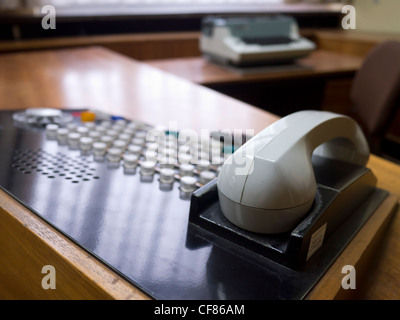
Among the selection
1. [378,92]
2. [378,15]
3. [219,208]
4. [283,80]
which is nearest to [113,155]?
[219,208]

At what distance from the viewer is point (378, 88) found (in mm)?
1689

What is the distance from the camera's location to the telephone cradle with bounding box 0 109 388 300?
47 cm

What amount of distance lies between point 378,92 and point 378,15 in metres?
2.10

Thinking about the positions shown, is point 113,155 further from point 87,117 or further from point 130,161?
point 87,117

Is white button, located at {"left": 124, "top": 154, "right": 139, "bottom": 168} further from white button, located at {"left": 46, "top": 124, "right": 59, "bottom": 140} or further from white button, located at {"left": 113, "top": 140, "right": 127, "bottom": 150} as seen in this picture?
white button, located at {"left": 46, "top": 124, "right": 59, "bottom": 140}

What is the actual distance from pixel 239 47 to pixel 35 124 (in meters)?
1.36

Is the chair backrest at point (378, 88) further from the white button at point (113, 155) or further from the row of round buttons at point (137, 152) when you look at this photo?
the white button at point (113, 155)

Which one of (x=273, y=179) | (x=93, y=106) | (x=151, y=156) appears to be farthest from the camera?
(x=93, y=106)

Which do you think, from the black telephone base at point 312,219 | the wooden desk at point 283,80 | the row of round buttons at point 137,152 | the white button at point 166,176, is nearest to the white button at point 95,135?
the row of round buttons at point 137,152

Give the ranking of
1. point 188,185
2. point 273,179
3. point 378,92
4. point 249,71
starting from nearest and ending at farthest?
point 273,179, point 188,185, point 378,92, point 249,71

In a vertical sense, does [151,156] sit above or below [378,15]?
below

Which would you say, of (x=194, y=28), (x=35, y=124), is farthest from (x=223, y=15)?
(x=35, y=124)

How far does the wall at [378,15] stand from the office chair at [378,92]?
1.77m
